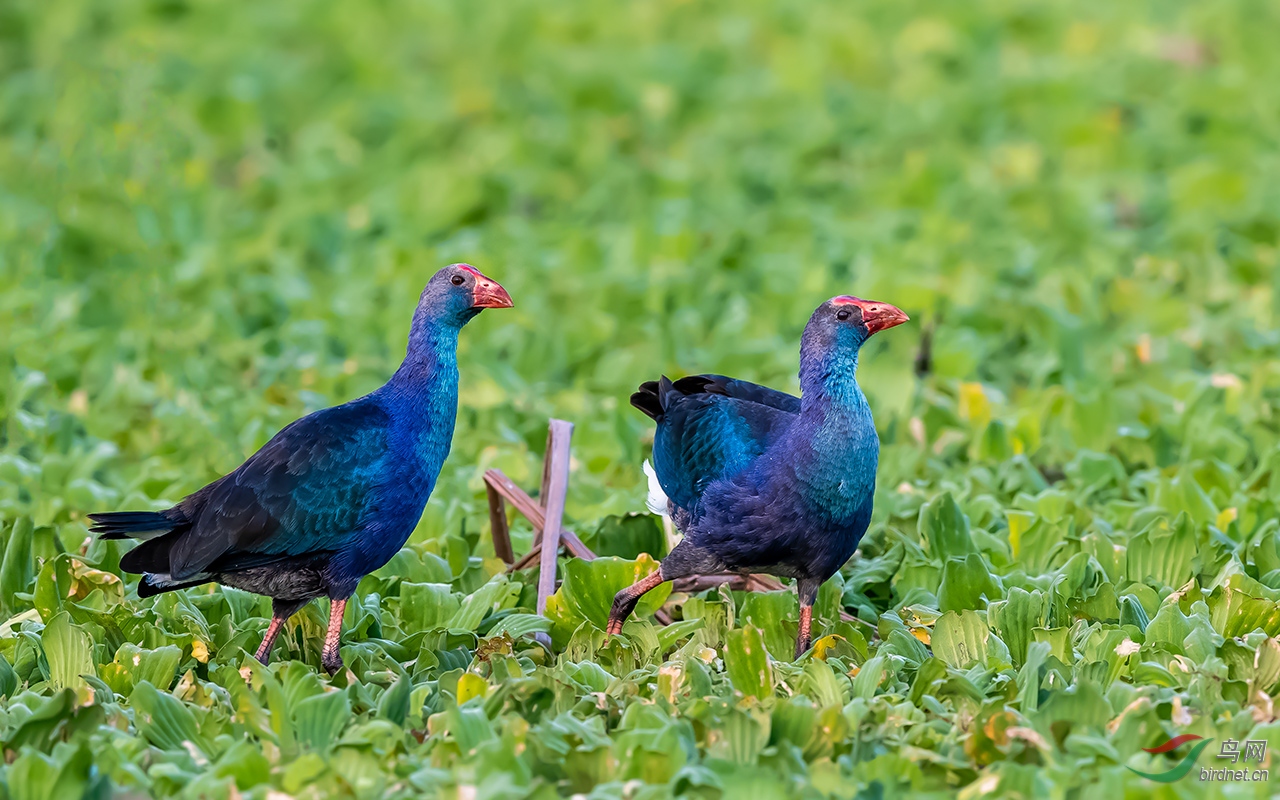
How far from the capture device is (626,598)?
15.4 feet

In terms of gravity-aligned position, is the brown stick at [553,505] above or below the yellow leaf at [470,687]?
above

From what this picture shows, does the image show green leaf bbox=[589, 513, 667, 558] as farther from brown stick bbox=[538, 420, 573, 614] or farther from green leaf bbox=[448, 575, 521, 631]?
green leaf bbox=[448, 575, 521, 631]

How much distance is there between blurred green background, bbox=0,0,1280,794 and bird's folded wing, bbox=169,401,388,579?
979 mm

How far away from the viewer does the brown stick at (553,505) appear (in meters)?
4.93

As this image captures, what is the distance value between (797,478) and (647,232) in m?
4.13

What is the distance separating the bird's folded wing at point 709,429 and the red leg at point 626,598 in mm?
250

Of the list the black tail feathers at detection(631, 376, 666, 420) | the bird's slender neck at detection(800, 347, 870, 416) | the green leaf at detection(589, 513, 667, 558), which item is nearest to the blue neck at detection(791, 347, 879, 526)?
the bird's slender neck at detection(800, 347, 870, 416)

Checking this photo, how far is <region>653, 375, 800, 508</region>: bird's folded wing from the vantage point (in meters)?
4.70

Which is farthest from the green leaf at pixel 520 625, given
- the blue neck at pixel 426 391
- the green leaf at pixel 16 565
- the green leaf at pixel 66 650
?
the green leaf at pixel 16 565

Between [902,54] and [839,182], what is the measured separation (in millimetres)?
1887

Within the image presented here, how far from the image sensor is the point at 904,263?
828 cm

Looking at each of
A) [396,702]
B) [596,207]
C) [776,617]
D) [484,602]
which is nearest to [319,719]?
[396,702]

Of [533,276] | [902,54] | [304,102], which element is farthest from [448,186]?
[902,54]

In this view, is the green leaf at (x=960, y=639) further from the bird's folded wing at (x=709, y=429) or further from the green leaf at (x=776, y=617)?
the bird's folded wing at (x=709, y=429)
